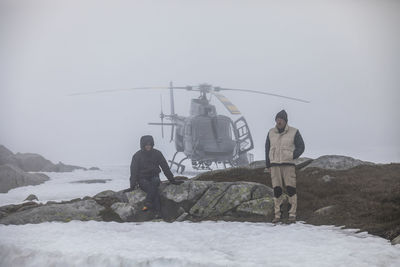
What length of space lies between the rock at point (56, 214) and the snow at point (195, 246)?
0.71m

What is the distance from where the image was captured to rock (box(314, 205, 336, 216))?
7599mm

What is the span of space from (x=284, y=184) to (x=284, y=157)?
0.60 m

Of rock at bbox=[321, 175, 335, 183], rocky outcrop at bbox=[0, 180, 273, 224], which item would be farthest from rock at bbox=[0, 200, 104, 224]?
rock at bbox=[321, 175, 335, 183]

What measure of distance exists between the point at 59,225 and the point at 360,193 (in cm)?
628

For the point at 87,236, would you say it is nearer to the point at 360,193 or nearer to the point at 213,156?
the point at 360,193

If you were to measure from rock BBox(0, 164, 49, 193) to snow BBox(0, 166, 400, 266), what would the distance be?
12422 millimetres

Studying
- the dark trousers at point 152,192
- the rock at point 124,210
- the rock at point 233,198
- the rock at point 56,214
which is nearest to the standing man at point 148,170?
the dark trousers at point 152,192

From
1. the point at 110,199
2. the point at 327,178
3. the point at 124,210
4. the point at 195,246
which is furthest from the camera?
the point at 327,178

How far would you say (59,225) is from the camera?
25.4ft

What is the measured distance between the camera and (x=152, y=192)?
8820mm

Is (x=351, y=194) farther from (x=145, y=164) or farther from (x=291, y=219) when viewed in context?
(x=145, y=164)

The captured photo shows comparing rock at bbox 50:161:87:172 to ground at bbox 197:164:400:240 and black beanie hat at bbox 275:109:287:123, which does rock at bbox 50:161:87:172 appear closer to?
ground at bbox 197:164:400:240

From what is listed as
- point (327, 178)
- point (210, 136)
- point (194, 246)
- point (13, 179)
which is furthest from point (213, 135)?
point (194, 246)

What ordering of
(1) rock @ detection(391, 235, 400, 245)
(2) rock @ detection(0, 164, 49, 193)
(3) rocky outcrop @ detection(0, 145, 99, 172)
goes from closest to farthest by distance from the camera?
(1) rock @ detection(391, 235, 400, 245) → (2) rock @ detection(0, 164, 49, 193) → (3) rocky outcrop @ detection(0, 145, 99, 172)
